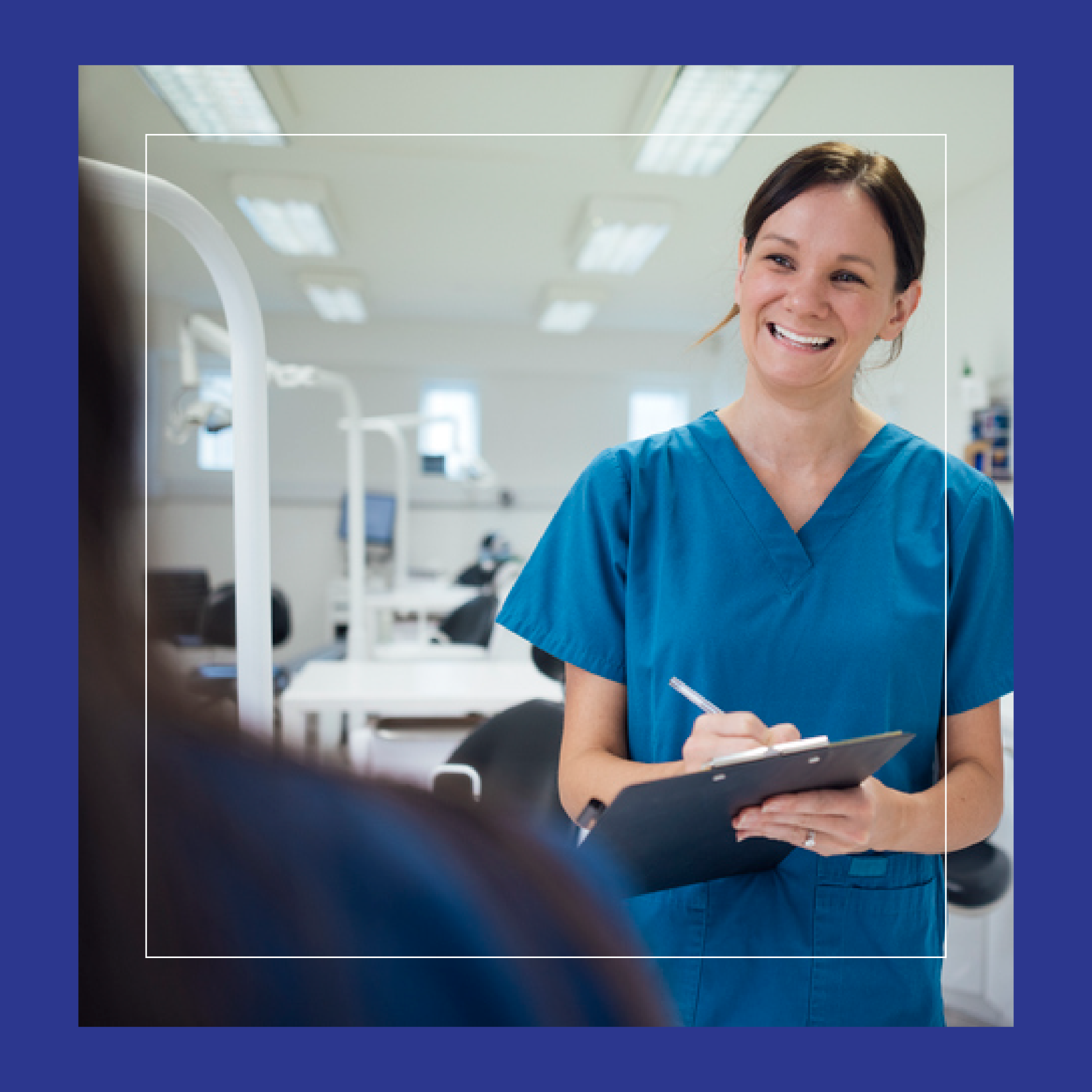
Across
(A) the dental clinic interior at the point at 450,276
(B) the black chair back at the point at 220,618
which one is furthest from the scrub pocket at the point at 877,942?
(B) the black chair back at the point at 220,618

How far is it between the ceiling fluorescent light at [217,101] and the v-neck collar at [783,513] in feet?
2.45

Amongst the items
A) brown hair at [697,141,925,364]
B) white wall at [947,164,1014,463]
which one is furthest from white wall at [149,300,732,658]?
white wall at [947,164,1014,463]

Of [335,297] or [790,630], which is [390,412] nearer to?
[335,297]

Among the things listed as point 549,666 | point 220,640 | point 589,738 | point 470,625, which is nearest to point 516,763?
point 549,666

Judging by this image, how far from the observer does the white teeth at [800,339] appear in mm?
1065

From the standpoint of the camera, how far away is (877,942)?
1.14m

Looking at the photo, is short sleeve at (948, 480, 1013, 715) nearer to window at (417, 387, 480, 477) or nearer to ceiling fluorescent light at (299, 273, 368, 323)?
window at (417, 387, 480, 477)

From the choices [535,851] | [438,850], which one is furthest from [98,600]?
[535,851]

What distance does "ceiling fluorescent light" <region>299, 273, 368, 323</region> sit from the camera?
4.20ft

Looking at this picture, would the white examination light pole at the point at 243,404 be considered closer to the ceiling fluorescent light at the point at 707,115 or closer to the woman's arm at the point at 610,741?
the woman's arm at the point at 610,741

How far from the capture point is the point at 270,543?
135 cm

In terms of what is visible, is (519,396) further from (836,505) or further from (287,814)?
(287,814)

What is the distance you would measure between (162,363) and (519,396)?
502 mm

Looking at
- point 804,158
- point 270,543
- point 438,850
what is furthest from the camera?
point 270,543
